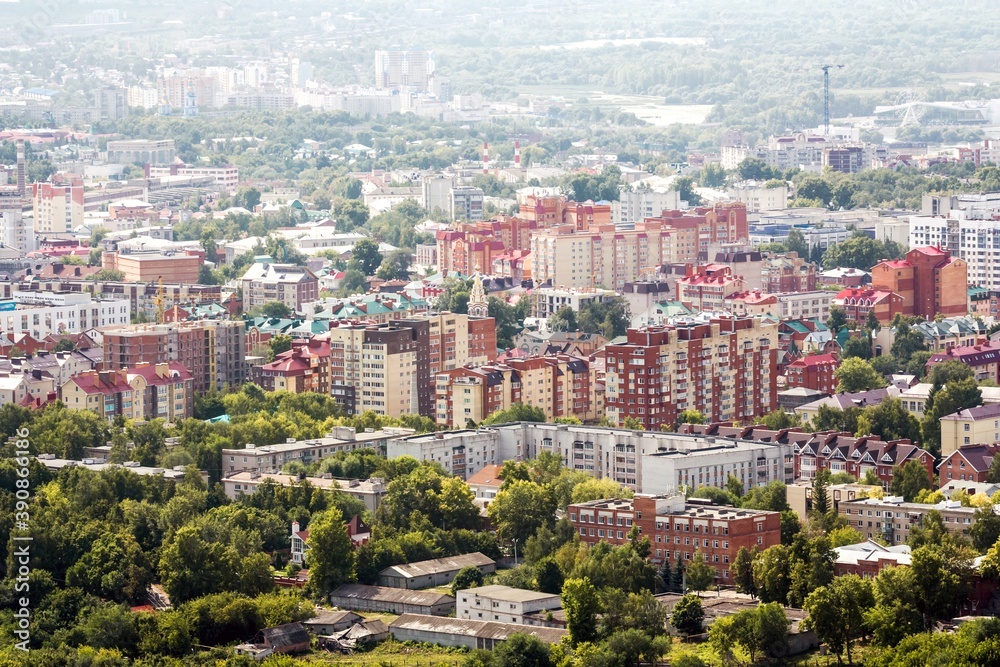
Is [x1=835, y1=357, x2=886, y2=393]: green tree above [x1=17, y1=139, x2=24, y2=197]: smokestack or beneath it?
beneath

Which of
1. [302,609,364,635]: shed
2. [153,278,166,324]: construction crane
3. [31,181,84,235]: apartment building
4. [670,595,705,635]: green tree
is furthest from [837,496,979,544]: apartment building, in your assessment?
[31,181,84,235]: apartment building

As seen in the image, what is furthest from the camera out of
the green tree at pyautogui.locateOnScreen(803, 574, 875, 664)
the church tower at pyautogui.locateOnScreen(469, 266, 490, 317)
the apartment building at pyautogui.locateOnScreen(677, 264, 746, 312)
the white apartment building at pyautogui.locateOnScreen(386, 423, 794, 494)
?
the apartment building at pyautogui.locateOnScreen(677, 264, 746, 312)

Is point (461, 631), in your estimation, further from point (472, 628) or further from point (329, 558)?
point (329, 558)

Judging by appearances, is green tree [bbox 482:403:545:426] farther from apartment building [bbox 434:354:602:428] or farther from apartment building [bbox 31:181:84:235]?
apartment building [bbox 31:181:84:235]

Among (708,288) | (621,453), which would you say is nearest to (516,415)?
(621,453)

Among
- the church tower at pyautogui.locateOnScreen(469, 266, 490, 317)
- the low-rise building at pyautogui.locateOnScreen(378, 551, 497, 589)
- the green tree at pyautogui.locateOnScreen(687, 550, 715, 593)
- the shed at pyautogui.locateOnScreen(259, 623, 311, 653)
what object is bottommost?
the shed at pyautogui.locateOnScreen(259, 623, 311, 653)

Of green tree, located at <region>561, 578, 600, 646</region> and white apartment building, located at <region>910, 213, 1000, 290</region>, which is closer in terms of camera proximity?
green tree, located at <region>561, 578, 600, 646</region>

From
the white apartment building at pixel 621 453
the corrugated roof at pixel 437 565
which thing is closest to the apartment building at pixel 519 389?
the white apartment building at pixel 621 453

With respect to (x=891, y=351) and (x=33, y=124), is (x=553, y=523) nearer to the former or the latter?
(x=891, y=351)
